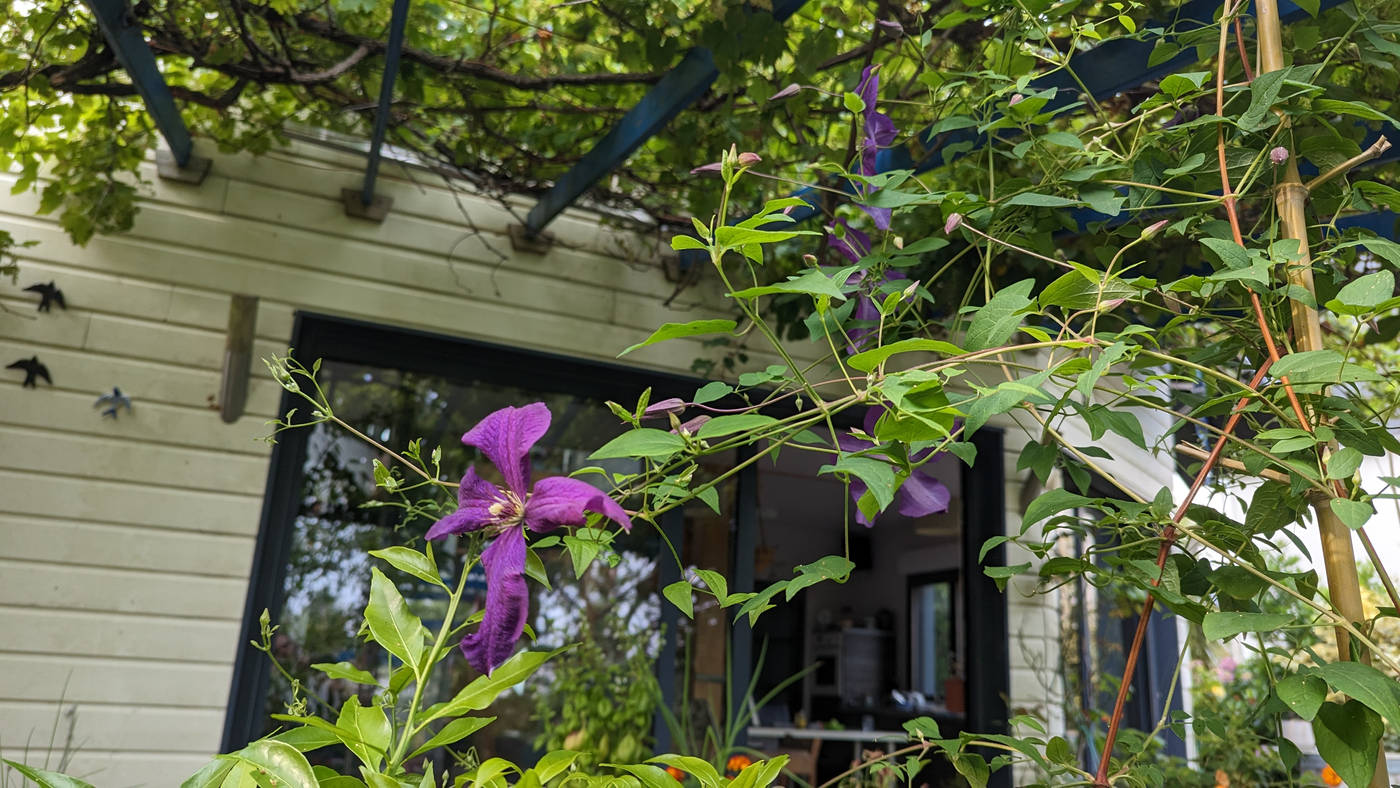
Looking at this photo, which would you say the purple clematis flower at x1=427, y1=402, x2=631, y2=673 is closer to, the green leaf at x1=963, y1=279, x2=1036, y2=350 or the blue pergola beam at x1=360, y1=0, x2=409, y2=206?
the green leaf at x1=963, y1=279, x2=1036, y2=350

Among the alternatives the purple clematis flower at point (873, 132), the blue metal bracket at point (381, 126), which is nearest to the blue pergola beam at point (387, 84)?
the blue metal bracket at point (381, 126)

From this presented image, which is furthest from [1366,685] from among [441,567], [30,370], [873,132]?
[30,370]

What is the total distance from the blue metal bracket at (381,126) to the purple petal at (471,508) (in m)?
1.65

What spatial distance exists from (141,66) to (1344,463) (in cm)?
257

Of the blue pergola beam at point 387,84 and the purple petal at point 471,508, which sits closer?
the purple petal at point 471,508

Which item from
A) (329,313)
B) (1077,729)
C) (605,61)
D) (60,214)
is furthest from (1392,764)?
(60,214)

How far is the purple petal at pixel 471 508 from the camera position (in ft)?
2.07

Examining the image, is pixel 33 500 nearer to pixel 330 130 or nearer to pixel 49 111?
pixel 49 111

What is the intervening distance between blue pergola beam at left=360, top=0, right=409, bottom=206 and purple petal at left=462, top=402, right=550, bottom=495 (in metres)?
1.63

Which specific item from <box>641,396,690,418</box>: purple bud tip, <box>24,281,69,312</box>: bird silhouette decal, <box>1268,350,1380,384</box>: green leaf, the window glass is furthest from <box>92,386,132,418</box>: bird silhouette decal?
<box>1268,350,1380,384</box>: green leaf

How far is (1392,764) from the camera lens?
482 cm

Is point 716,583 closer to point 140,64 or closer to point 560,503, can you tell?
point 560,503

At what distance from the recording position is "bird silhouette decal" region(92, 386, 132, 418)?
2.75 metres

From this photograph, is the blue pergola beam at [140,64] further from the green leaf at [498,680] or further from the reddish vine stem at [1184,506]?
the reddish vine stem at [1184,506]
